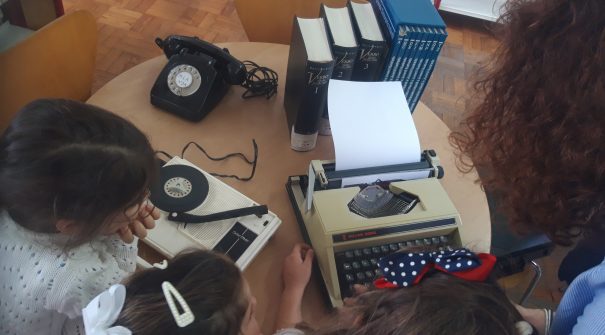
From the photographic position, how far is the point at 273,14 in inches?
66.8

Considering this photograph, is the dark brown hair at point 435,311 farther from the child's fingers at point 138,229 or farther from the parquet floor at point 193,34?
the parquet floor at point 193,34

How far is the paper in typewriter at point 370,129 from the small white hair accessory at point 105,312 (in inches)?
20.2

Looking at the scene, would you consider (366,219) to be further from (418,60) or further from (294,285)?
(418,60)

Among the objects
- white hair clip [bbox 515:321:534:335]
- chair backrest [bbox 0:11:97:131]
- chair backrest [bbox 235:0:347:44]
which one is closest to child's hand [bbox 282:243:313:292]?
white hair clip [bbox 515:321:534:335]

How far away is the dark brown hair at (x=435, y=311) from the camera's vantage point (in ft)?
2.16

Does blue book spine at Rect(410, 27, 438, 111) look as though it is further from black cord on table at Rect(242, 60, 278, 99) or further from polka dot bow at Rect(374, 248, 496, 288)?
polka dot bow at Rect(374, 248, 496, 288)

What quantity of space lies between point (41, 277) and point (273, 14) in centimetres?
116

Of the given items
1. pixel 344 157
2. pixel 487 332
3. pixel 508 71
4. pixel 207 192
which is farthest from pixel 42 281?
pixel 508 71

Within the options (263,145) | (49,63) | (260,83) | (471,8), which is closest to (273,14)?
(260,83)

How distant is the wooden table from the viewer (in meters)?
1.07

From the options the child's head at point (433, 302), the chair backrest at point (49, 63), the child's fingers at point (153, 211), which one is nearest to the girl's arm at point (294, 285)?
the child's head at point (433, 302)

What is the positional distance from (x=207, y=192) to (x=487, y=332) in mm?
637

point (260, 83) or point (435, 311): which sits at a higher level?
point (435, 311)

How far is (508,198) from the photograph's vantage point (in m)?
1.07
